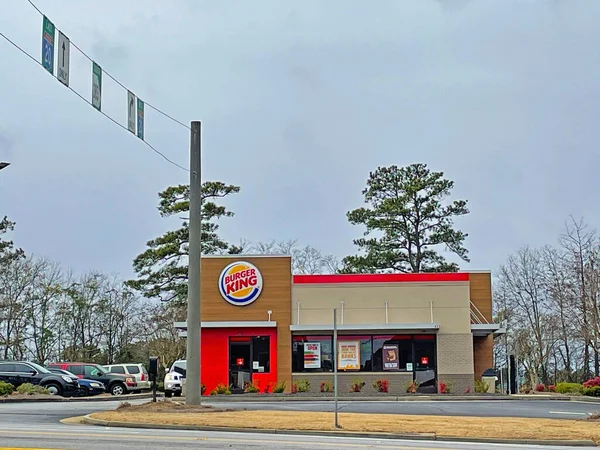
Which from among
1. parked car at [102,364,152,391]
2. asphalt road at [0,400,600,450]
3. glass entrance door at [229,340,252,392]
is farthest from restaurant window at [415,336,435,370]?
asphalt road at [0,400,600,450]

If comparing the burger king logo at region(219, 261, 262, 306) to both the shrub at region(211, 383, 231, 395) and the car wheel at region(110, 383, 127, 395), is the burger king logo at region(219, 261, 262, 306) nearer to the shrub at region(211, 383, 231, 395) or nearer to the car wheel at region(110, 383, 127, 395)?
the shrub at region(211, 383, 231, 395)

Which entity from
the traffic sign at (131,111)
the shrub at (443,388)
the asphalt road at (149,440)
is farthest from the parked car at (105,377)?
the traffic sign at (131,111)

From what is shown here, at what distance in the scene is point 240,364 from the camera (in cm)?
3794

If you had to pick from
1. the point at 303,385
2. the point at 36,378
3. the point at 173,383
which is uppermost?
the point at 36,378

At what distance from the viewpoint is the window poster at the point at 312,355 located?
37750 mm

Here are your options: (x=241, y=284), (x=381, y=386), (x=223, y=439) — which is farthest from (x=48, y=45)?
(x=381, y=386)

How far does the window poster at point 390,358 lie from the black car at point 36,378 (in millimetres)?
13316

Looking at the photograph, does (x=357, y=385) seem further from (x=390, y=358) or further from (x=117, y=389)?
(x=117, y=389)

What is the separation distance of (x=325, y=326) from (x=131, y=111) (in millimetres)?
17663

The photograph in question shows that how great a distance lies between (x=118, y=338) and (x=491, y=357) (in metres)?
36.1

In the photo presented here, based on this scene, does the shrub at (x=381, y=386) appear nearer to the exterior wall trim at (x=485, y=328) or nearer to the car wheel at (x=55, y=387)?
the exterior wall trim at (x=485, y=328)

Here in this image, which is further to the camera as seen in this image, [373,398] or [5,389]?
[373,398]

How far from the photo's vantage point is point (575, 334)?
179 feet

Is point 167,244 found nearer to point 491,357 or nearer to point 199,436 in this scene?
point 491,357
